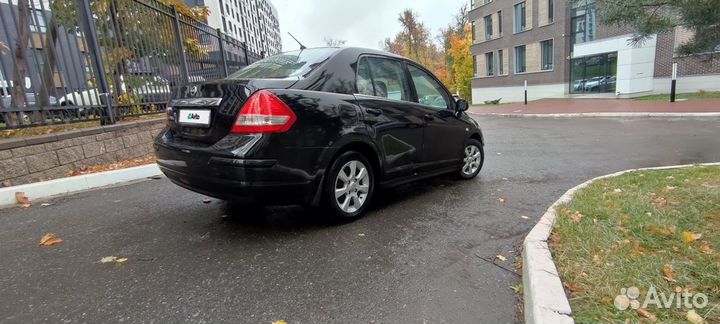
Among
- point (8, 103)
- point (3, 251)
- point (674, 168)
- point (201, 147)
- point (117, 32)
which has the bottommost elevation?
point (674, 168)

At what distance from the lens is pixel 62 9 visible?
5168 millimetres

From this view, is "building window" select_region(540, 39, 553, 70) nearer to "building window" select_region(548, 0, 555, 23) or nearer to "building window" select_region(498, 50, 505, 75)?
"building window" select_region(548, 0, 555, 23)

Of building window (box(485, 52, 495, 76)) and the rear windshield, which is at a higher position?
building window (box(485, 52, 495, 76))

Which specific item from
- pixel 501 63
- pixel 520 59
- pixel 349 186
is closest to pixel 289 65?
pixel 349 186

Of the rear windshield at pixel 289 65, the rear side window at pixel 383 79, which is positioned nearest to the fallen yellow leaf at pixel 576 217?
the rear side window at pixel 383 79

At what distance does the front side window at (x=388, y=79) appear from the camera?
3.94 m

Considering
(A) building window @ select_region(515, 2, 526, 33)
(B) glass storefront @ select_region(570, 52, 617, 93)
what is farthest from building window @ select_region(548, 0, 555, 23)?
(B) glass storefront @ select_region(570, 52, 617, 93)

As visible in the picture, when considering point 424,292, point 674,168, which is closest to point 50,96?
point 424,292

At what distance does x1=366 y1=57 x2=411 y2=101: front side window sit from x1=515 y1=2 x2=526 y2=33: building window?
1149 inches

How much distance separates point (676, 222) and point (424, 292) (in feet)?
7.09

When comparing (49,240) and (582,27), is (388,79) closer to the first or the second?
(49,240)

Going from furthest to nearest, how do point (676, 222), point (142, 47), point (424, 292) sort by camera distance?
point (142, 47) → point (676, 222) → point (424, 292)

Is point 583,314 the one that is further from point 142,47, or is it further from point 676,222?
point 142,47

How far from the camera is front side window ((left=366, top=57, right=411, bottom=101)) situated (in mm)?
3936
